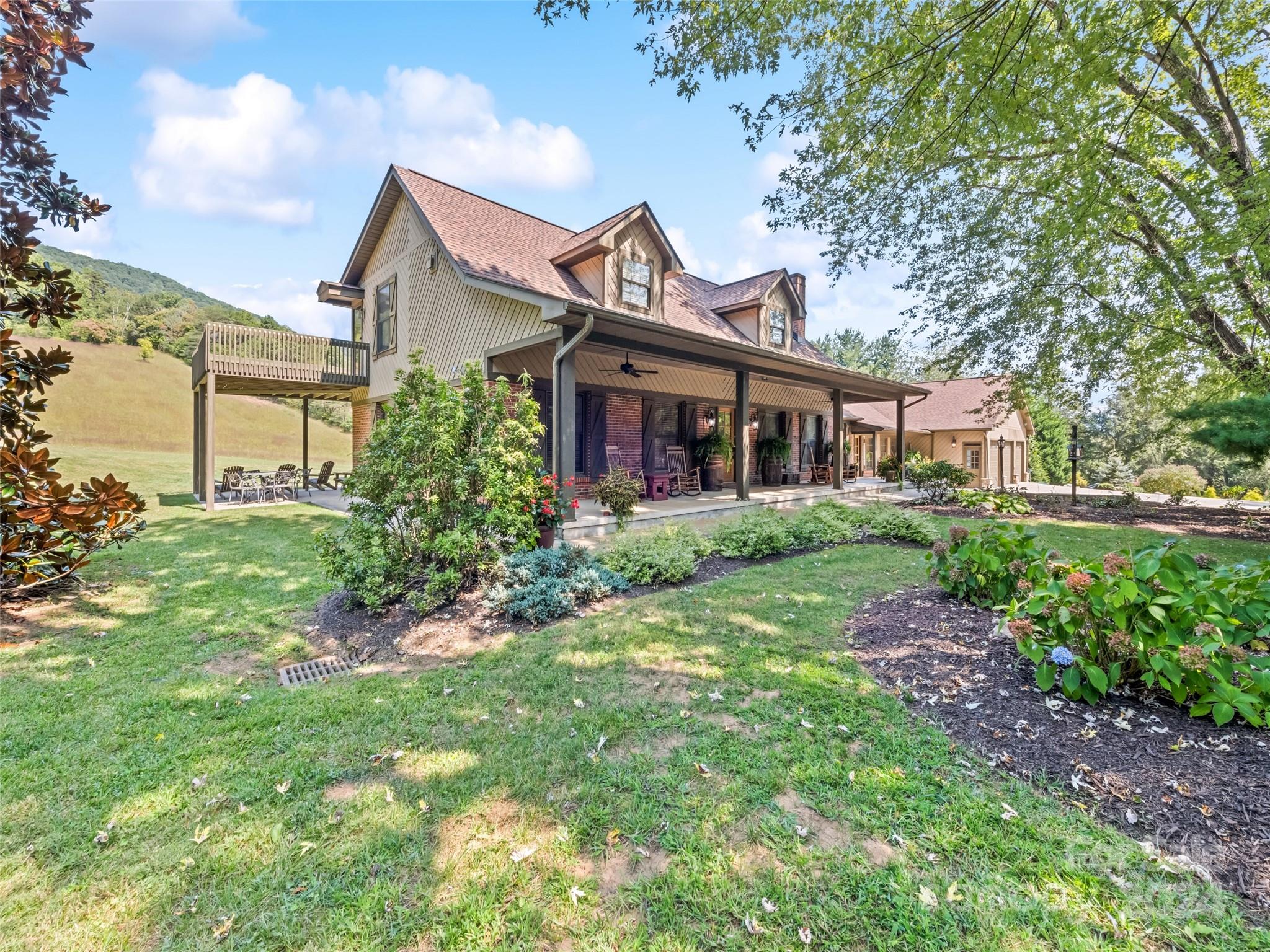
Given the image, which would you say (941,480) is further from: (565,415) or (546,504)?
(546,504)

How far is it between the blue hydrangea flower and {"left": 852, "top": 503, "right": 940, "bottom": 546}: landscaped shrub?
5272mm

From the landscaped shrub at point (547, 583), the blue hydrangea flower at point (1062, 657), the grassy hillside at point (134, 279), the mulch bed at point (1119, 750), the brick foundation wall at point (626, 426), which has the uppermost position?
the grassy hillside at point (134, 279)

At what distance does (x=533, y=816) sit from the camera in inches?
87.2

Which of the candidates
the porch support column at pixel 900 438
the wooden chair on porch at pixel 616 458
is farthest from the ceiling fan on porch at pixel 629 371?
the porch support column at pixel 900 438

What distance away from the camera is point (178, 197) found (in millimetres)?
21188

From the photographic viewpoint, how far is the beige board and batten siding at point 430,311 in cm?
920

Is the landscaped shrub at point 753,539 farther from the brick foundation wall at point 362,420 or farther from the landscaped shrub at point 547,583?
the brick foundation wall at point 362,420

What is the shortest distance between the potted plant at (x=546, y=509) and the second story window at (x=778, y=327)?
10647 millimetres

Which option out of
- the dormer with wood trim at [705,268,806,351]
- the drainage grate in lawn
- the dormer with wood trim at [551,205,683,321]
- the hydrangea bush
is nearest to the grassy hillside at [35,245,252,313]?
the dormer with wood trim at [705,268,806,351]

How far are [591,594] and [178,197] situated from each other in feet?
89.6

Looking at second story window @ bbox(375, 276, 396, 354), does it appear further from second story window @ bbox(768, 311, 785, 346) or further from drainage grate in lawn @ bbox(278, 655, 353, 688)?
drainage grate in lawn @ bbox(278, 655, 353, 688)

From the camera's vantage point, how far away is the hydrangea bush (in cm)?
249

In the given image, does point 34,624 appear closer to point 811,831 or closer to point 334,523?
point 334,523

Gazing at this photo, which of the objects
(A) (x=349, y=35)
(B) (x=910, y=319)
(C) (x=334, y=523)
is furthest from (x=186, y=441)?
(B) (x=910, y=319)
